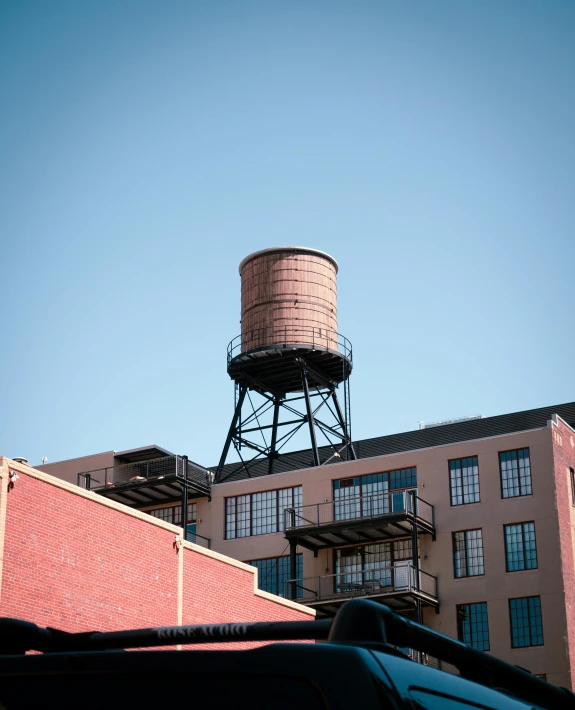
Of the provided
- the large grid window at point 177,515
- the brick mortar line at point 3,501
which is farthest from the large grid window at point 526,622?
the brick mortar line at point 3,501

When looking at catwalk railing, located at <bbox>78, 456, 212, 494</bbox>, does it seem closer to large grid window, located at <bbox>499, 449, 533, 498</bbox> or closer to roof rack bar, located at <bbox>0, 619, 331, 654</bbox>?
large grid window, located at <bbox>499, 449, 533, 498</bbox>

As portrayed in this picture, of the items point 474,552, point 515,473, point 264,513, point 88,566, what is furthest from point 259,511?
point 88,566

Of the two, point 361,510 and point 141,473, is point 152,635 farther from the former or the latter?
point 141,473

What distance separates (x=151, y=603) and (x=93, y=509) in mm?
3071

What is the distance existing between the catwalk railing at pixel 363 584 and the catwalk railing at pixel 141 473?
275 inches

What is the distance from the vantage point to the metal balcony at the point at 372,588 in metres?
42.9

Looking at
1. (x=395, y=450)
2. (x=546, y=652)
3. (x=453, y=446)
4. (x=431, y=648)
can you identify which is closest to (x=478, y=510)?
(x=453, y=446)

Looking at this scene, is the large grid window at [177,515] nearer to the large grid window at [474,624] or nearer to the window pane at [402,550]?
the window pane at [402,550]

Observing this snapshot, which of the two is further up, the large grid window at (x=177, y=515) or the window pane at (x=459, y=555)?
the large grid window at (x=177, y=515)

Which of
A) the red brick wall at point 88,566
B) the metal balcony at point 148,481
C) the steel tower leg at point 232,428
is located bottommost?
the red brick wall at point 88,566

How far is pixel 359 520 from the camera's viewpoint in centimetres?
4431

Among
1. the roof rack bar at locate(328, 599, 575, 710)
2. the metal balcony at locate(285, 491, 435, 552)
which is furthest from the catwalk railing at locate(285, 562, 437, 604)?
the roof rack bar at locate(328, 599, 575, 710)

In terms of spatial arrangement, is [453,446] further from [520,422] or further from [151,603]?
[151,603]

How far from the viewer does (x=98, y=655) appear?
2473 mm
